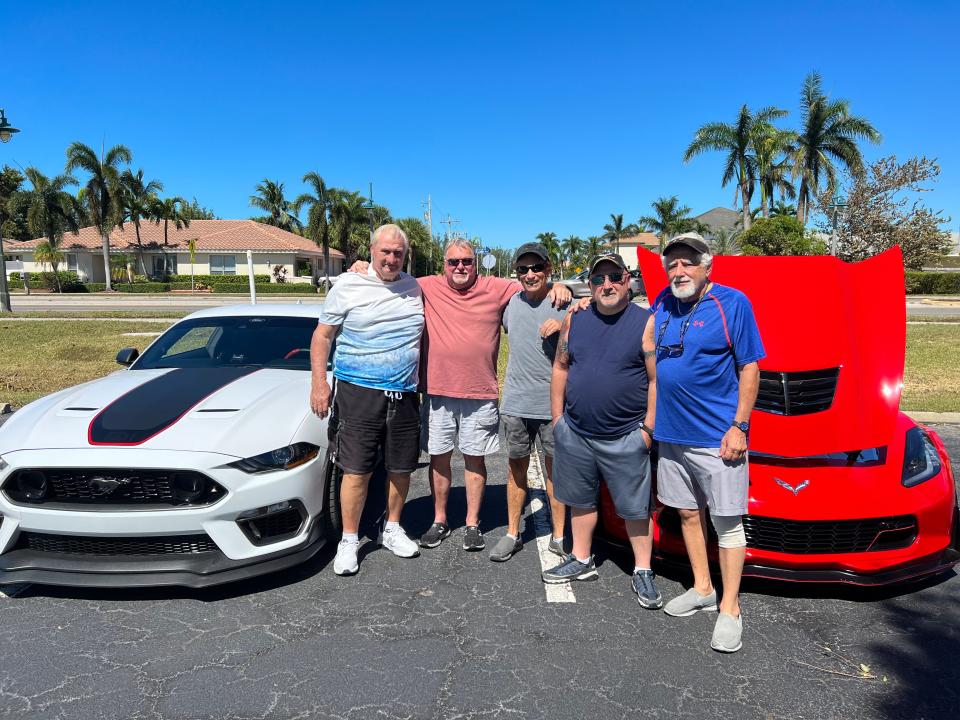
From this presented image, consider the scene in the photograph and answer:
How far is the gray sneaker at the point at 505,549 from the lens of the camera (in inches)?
149

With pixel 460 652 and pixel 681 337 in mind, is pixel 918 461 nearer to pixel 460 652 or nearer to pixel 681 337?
pixel 681 337

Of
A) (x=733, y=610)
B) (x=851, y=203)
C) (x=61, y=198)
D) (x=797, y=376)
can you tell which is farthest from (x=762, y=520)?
(x=61, y=198)

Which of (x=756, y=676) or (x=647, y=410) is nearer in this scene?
(x=756, y=676)

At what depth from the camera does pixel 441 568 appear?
3689mm

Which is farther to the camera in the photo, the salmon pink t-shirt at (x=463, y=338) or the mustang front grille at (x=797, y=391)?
the salmon pink t-shirt at (x=463, y=338)

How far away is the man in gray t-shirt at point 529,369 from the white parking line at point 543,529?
0.10 meters

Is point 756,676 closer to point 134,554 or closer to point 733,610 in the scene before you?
point 733,610

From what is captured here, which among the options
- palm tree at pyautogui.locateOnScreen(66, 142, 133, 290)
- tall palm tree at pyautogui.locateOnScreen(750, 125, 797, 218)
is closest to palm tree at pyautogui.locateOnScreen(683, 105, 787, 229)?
tall palm tree at pyautogui.locateOnScreen(750, 125, 797, 218)

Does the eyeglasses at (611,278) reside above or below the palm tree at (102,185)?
below

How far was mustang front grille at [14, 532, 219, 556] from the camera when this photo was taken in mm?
3061

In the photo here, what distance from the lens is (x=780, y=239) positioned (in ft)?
94.7

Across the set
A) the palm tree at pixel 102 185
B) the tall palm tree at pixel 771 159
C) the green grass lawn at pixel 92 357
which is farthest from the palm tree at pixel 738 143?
the palm tree at pixel 102 185

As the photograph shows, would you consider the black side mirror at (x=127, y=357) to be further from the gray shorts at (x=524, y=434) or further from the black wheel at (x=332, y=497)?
the gray shorts at (x=524, y=434)

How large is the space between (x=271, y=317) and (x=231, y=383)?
115 cm
